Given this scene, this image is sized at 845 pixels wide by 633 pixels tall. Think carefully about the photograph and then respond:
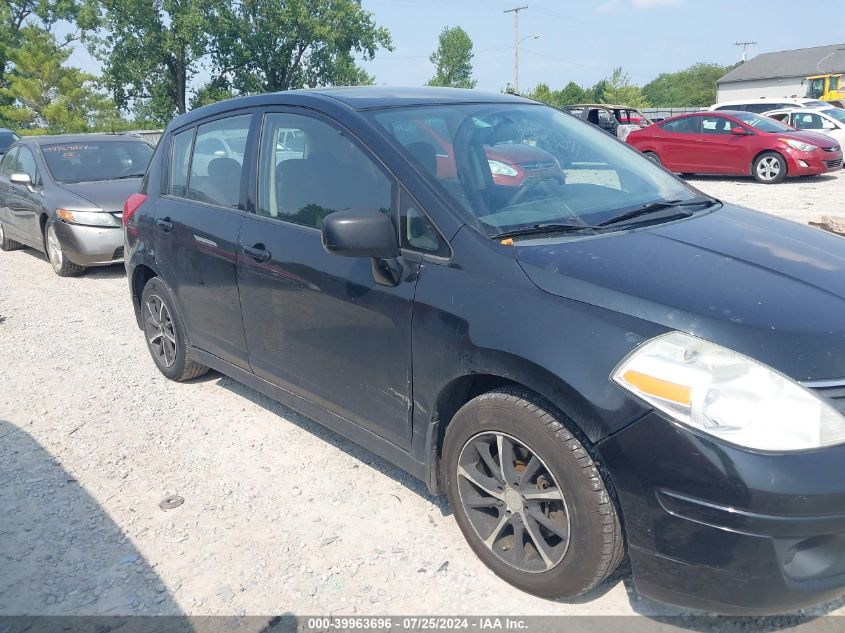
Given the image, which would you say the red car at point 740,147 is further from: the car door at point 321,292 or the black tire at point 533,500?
the black tire at point 533,500

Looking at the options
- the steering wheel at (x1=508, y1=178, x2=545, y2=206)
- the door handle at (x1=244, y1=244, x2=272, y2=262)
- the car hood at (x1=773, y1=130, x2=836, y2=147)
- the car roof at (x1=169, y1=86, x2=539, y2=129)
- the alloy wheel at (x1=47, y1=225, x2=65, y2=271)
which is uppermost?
the car roof at (x1=169, y1=86, x2=539, y2=129)

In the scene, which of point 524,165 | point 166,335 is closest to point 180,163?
point 166,335

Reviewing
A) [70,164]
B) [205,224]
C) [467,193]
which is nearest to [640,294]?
[467,193]

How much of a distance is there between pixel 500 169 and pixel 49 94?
32.9 metres

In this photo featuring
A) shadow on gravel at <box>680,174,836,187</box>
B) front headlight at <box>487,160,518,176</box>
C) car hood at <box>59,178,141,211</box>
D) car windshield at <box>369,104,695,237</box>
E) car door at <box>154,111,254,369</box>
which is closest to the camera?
car windshield at <box>369,104,695,237</box>

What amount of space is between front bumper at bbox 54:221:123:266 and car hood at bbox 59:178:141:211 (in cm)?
28

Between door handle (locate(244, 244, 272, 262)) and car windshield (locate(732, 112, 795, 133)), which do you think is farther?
car windshield (locate(732, 112, 795, 133))

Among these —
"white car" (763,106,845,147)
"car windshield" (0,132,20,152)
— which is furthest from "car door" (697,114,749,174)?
"car windshield" (0,132,20,152)

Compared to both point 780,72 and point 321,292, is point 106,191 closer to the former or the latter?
point 321,292

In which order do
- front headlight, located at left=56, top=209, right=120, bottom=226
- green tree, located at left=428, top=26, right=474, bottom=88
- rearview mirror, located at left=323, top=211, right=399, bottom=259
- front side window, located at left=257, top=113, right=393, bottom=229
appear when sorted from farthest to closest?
green tree, located at left=428, top=26, right=474, bottom=88 < front headlight, located at left=56, top=209, right=120, bottom=226 < front side window, located at left=257, top=113, right=393, bottom=229 < rearview mirror, located at left=323, top=211, right=399, bottom=259

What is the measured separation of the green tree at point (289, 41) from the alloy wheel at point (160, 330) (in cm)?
3748

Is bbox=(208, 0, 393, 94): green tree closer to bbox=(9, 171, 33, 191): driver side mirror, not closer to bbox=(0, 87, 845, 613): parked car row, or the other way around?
bbox=(9, 171, 33, 191): driver side mirror

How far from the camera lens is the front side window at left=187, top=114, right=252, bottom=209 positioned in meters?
3.84

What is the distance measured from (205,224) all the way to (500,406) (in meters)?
2.26
